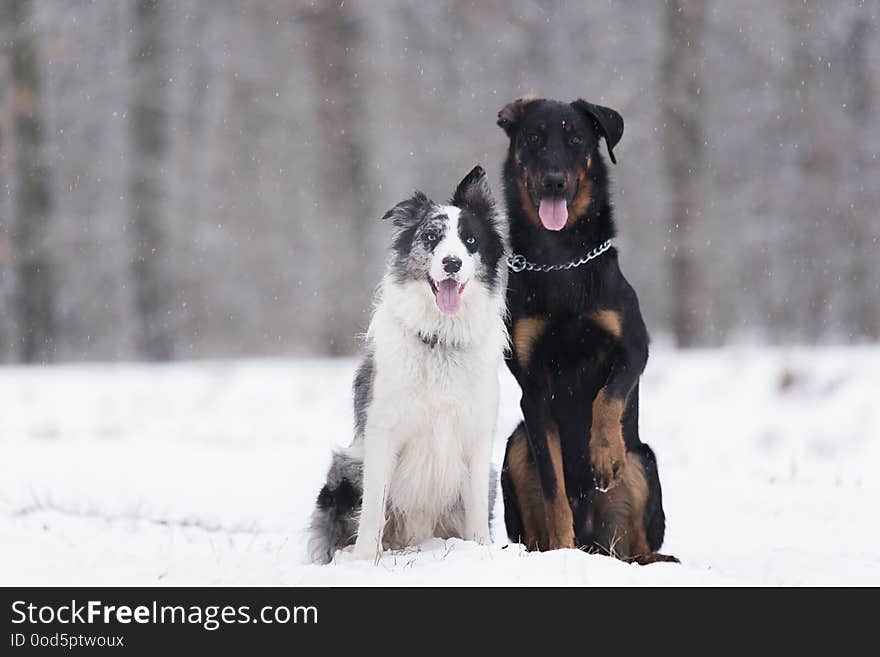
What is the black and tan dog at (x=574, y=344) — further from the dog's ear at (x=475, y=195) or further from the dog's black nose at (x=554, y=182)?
the dog's ear at (x=475, y=195)

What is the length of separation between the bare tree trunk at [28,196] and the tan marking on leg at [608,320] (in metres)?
13.2

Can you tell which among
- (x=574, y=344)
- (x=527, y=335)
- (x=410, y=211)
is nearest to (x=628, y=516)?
(x=574, y=344)

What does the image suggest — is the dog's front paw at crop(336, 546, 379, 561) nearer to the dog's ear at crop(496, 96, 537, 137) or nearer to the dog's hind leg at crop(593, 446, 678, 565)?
the dog's hind leg at crop(593, 446, 678, 565)

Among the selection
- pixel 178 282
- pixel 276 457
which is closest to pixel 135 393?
pixel 276 457

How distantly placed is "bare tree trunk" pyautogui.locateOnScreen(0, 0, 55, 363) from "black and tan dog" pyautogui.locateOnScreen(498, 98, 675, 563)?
42.1 ft

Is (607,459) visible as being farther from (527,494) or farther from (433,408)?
(433,408)

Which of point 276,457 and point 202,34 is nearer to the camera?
point 276,457

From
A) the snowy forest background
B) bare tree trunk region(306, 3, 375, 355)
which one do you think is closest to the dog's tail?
the snowy forest background

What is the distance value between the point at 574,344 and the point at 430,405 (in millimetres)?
731

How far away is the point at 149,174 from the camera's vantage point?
16781 mm
